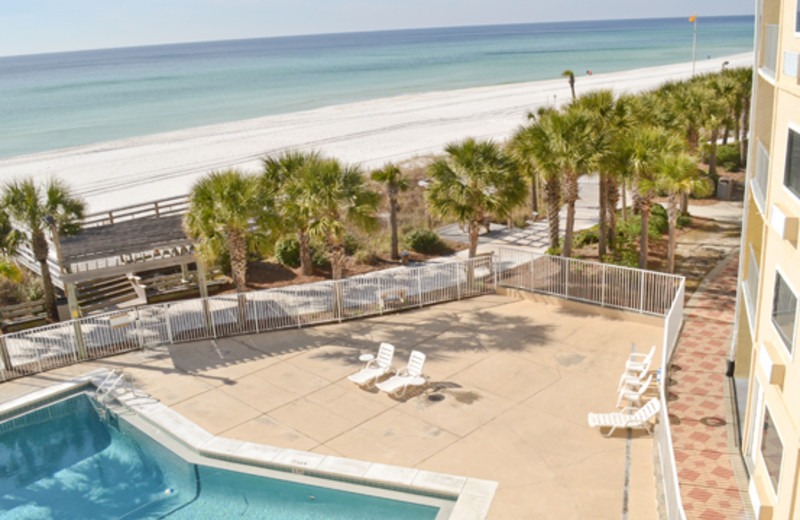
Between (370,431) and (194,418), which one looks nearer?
(370,431)

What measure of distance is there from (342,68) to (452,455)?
14734cm

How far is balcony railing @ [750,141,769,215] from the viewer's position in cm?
1240

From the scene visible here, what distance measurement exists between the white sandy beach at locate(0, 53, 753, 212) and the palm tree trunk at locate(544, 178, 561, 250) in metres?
23.7

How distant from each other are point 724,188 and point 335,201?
20760 millimetres

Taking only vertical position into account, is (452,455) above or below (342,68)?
below

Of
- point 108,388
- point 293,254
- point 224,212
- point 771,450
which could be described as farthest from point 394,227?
point 771,450

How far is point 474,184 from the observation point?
20797mm

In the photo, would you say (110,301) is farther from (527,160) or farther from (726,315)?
(726,315)

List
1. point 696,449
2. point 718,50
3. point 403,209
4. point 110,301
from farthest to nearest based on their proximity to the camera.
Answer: point 718,50 → point 403,209 → point 110,301 → point 696,449

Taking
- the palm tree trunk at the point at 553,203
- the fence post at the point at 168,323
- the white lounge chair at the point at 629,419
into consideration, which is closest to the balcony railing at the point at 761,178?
the white lounge chair at the point at 629,419

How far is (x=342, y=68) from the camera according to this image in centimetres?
15275

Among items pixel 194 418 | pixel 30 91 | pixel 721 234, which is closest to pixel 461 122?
pixel 721 234

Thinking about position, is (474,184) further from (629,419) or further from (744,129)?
(744,129)

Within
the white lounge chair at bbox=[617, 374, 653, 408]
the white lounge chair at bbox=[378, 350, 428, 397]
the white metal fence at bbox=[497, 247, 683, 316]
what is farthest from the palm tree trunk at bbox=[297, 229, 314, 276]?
the white lounge chair at bbox=[617, 374, 653, 408]
